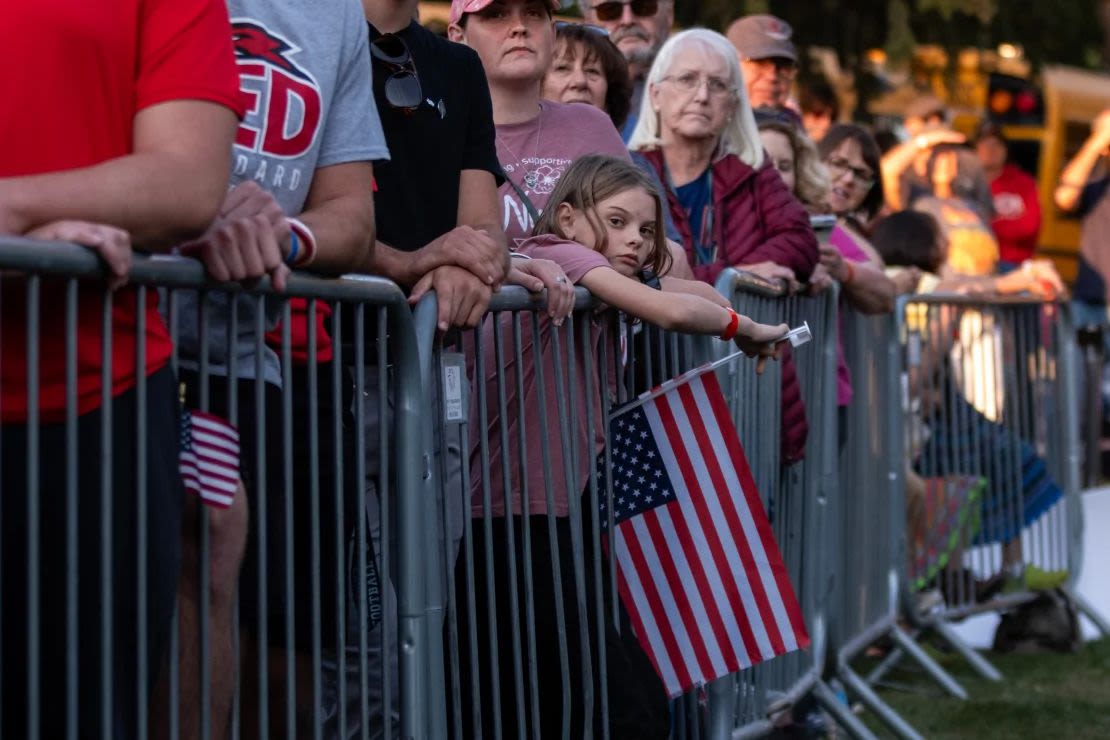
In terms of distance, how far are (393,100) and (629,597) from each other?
1.26 metres

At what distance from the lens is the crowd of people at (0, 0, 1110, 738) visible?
10.3ft

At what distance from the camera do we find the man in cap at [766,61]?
29.1ft

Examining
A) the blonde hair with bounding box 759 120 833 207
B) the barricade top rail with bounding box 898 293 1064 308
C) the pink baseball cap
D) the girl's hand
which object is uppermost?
the pink baseball cap

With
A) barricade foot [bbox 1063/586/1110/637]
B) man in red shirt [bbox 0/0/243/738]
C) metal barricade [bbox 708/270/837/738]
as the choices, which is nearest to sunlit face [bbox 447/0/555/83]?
metal barricade [bbox 708/270/837/738]

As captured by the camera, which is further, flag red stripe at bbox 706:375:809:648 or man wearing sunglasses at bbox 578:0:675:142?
man wearing sunglasses at bbox 578:0:675:142

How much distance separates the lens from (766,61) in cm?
890

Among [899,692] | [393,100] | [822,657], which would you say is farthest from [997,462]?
[393,100]

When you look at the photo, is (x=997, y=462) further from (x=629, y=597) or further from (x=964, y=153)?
(x=964, y=153)

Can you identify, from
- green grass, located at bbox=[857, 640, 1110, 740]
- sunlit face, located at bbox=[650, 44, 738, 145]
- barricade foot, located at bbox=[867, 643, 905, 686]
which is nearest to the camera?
sunlit face, located at bbox=[650, 44, 738, 145]

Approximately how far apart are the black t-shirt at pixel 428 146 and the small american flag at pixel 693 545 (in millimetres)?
676

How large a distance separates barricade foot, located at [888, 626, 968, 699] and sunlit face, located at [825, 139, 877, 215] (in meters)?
1.72

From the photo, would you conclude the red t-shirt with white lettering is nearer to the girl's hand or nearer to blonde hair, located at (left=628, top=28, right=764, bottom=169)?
the girl's hand

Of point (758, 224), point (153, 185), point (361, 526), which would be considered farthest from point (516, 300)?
point (758, 224)

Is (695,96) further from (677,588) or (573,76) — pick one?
(677,588)
